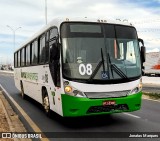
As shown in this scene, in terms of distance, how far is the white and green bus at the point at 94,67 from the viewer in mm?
9336

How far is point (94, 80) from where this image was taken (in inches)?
370

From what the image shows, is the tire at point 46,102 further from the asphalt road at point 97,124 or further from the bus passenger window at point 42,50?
the bus passenger window at point 42,50

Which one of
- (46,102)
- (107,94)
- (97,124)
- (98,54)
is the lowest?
(97,124)

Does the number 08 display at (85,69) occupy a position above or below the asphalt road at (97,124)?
above

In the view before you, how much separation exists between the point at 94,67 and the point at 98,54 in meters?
0.42

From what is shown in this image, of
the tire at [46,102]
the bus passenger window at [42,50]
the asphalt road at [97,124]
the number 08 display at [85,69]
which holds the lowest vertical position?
the asphalt road at [97,124]

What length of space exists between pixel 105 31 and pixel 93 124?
2.75 m

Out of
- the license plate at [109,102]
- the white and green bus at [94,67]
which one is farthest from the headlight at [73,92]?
the license plate at [109,102]

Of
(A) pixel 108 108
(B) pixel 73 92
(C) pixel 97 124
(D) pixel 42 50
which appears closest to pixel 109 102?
(A) pixel 108 108

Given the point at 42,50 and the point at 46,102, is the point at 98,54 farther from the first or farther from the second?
the point at 42,50

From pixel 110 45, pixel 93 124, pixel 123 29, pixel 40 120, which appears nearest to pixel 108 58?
pixel 110 45

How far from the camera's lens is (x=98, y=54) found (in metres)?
9.69

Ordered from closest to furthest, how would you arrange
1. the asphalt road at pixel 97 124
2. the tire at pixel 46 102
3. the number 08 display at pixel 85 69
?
the asphalt road at pixel 97 124, the number 08 display at pixel 85 69, the tire at pixel 46 102

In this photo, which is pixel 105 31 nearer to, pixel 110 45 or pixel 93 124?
pixel 110 45
